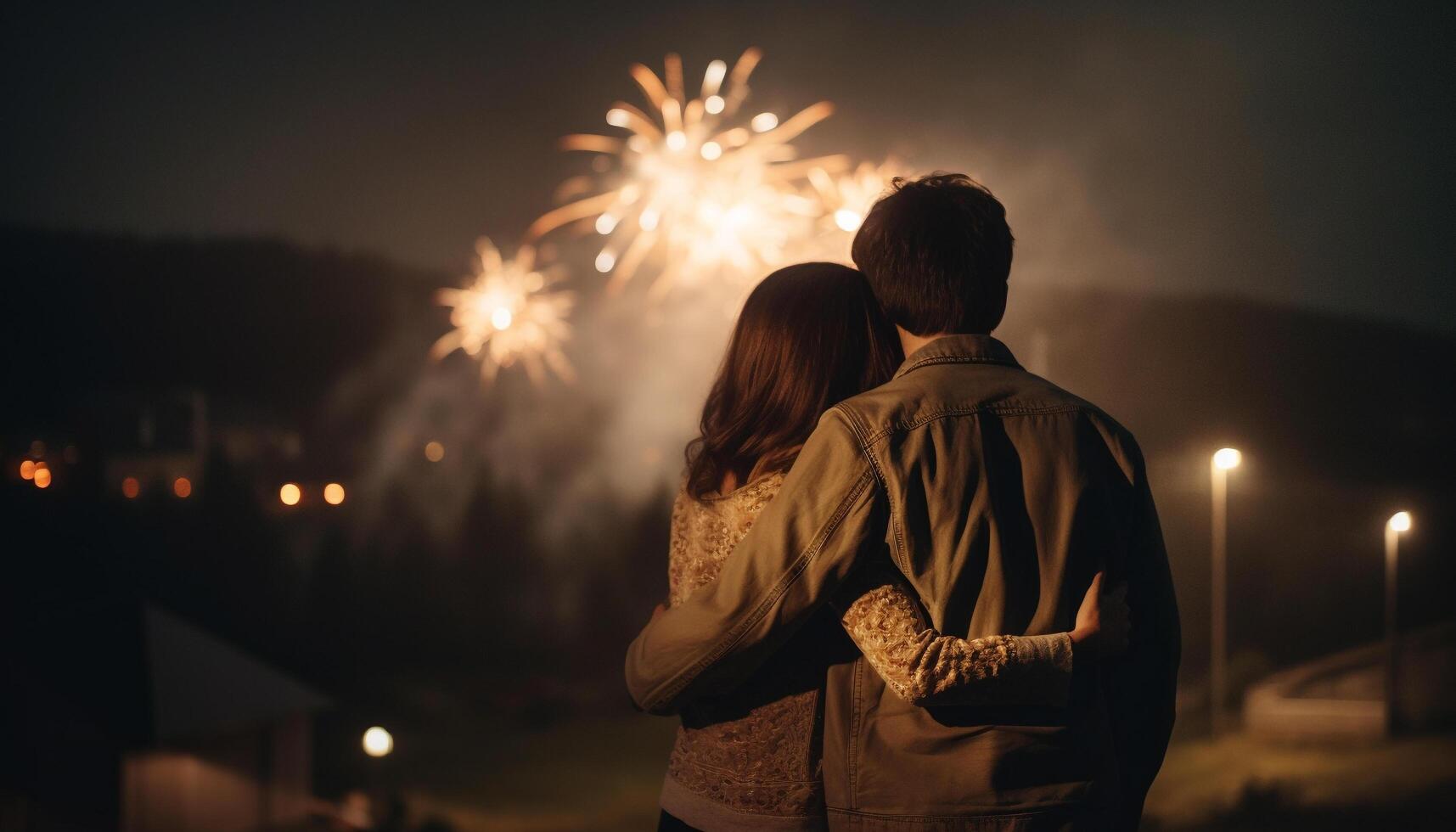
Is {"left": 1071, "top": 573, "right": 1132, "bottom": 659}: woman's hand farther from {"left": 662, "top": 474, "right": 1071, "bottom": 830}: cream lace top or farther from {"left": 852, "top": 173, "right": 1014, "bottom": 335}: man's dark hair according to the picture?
{"left": 852, "top": 173, "right": 1014, "bottom": 335}: man's dark hair

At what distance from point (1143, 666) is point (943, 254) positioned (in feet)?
1.80

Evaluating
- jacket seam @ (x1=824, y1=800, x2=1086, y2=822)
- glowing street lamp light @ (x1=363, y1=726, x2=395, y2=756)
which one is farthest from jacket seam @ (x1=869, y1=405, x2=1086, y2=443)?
glowing street lamp light @ (x1=363, y1=726, x2=395, y2=756)

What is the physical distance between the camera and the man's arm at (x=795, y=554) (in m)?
1.13

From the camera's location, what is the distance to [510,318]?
5.26 m

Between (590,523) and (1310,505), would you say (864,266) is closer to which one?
(1310,505)

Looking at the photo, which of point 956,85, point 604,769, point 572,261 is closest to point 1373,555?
point 956,85

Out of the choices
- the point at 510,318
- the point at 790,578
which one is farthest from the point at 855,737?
the point at 510,318

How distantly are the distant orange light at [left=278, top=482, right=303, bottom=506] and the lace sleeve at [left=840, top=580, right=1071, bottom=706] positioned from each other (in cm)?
454

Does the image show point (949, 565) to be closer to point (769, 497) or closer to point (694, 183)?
point (769, 497)

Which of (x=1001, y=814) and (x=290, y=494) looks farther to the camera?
(x=290, y=494)

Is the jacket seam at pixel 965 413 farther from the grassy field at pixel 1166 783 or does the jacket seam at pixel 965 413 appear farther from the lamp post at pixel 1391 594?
the lamp post at pixel 1391 594

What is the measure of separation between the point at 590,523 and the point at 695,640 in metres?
4.37

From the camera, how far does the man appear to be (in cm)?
114

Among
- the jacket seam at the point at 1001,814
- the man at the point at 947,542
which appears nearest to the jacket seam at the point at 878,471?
the man at the point at 947,542
